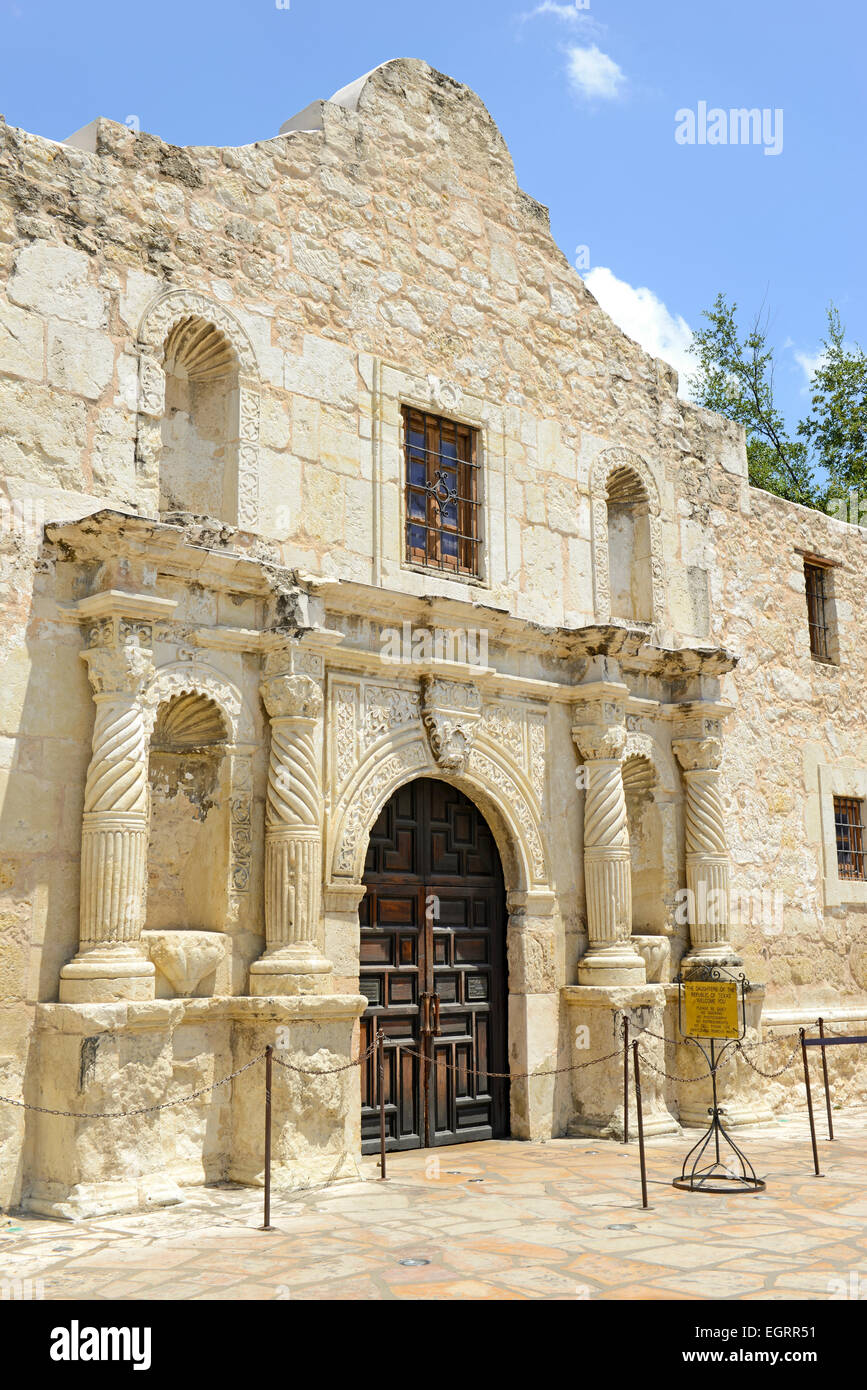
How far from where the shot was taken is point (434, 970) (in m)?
8.64

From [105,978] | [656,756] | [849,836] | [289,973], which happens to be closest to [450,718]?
[289,973]

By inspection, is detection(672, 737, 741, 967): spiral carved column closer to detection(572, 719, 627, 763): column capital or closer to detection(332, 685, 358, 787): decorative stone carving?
detection(572, 719, 627, 763): column capital

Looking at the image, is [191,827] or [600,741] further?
[600,741]

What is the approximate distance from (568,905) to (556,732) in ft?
4.10

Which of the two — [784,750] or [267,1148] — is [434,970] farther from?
[784,750]

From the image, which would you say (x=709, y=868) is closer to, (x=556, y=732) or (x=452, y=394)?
(x=556, y=732)

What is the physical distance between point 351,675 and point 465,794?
4.58 feet

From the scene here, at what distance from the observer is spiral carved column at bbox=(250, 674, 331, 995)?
7234 millimetres

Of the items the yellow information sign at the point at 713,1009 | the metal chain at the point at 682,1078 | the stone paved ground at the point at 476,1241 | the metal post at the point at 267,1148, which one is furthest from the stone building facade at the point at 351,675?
the yellow information sign at the point at 713,1009

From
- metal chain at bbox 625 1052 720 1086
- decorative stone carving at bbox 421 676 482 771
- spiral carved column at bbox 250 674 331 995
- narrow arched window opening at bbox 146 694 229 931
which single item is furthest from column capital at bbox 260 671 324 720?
metal chain at bbox 625 1052 720 1086

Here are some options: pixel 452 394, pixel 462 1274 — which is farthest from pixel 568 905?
pixel 462 1274

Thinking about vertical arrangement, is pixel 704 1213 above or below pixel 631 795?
below

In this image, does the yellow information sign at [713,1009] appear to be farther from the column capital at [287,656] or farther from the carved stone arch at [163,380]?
the carved stone arch at [163,380]

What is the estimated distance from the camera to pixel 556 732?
31.1 ft
